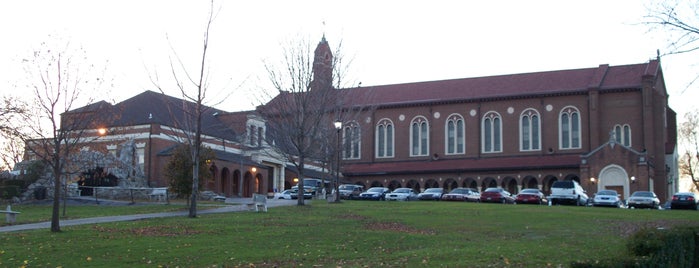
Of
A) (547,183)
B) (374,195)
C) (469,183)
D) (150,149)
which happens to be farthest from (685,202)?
(150,149)

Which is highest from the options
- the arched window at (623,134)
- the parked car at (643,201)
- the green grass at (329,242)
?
the arched window at (623,134)

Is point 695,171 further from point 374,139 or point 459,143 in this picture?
point 374,139

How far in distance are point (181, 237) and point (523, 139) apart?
2394 inches

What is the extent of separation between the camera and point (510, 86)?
3105 inches

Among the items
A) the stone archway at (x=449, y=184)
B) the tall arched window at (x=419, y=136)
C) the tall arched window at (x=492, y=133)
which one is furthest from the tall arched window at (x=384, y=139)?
the tall arched window at (x=492, y=133)

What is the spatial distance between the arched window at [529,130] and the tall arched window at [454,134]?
6.30 metres

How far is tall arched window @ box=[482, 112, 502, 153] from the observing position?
7812 cm

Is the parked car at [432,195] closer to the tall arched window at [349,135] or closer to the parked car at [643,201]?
the tall arched window at [349,135]

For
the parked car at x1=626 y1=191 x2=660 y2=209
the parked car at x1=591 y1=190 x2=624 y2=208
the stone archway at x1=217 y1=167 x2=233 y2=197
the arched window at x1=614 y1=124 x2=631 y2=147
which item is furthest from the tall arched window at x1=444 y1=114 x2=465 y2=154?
the parked car at x1=626 y1=191 x2=660 y2=209

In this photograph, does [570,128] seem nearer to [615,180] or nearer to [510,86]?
[510,86]

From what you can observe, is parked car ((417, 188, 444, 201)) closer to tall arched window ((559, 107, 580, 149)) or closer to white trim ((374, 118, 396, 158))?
tall arched window ((559, 107, 580, 149))

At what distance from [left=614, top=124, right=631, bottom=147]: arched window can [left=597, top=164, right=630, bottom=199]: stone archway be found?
6.23m

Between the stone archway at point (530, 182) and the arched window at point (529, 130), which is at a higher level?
the arched window at point (529, 130)

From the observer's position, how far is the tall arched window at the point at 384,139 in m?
83.8
